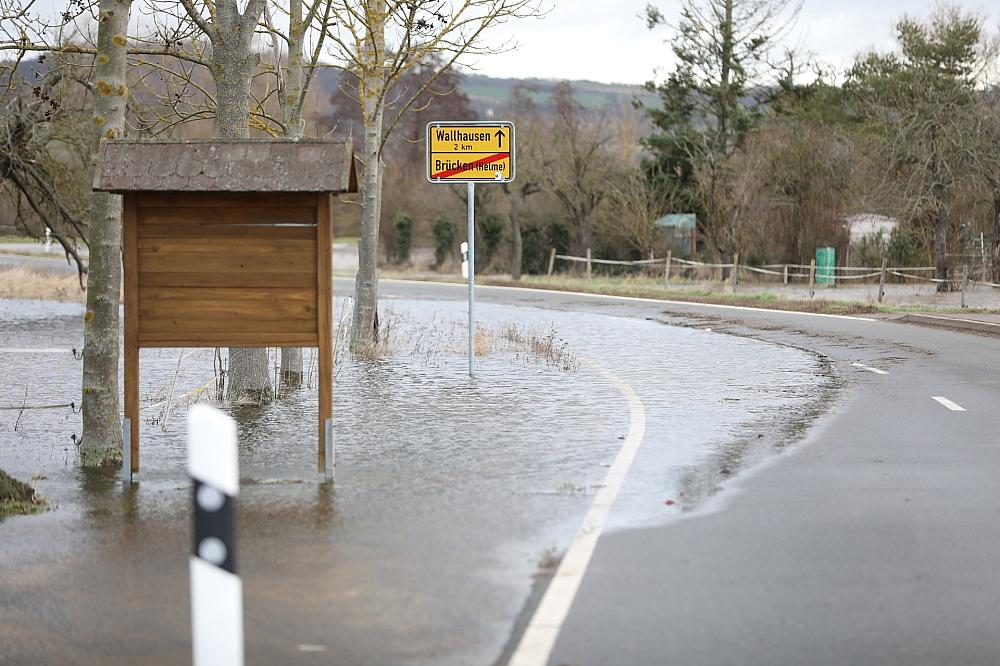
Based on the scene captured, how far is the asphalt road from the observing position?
5469 millimetres

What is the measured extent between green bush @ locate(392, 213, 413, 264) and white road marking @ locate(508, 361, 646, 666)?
46.3 m

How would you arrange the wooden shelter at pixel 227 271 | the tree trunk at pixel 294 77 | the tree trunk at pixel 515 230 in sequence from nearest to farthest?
1. the wooden shelter at pixel 227 271
2. the tree trunk at pixel 294 77
3. the tree trunk at pixel 515 230

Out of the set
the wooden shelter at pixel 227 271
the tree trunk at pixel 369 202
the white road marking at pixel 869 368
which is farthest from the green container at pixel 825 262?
the wooden shelter at pixel 227 271

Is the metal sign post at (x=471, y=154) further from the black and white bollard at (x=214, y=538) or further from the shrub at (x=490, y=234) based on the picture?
the shrub at (x=490, y=234)

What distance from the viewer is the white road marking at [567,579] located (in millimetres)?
5375

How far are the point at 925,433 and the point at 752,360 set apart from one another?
24.2ft

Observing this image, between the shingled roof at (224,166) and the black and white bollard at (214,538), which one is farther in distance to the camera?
the shingled roof at (224,166)

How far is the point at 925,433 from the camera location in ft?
38.3

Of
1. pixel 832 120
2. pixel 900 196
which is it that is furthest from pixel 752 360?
pixel 832 120

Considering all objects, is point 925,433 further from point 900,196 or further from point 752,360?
point 900,196

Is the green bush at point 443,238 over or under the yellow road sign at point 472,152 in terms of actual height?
under

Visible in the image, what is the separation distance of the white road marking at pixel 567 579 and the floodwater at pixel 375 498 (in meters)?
0.10

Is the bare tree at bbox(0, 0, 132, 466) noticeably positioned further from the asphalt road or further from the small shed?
the small shed

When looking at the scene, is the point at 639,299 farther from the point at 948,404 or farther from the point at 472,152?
the point at 948,404
